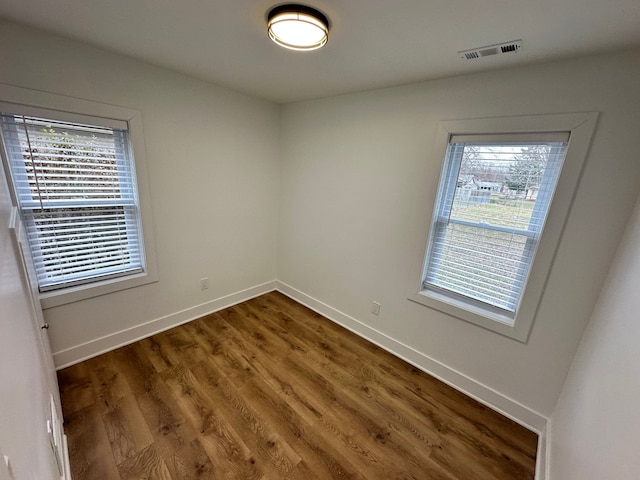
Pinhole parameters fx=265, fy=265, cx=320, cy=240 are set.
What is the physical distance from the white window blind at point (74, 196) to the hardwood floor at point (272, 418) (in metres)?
0.80

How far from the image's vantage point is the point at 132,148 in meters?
2.11

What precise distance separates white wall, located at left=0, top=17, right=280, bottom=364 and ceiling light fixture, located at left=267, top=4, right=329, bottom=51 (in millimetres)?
1354

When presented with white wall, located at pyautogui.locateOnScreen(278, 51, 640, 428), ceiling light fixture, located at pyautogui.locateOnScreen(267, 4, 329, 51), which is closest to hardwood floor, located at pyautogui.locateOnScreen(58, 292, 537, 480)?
white wall, located at pyautogui.locateOnScreen(278, 51, 640, 428)

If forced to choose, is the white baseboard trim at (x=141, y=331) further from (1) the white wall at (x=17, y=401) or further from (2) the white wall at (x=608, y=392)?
(2) the white wall at (x=608, y=392)

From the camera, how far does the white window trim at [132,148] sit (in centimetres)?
166

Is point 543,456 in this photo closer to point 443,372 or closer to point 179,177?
point 443,372

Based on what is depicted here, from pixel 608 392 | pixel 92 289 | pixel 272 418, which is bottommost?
pixel 272 418

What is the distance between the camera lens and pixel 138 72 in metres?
2.04

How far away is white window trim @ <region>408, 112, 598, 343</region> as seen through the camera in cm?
151

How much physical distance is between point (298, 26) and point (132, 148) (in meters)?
1.64

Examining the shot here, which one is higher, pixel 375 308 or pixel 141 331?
pixel 375 308

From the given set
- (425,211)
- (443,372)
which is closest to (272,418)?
(443,372)

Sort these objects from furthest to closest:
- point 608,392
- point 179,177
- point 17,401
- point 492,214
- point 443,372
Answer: point 179,177 → point 443,372 → point 492,214 → point 608,392 → point 17,401

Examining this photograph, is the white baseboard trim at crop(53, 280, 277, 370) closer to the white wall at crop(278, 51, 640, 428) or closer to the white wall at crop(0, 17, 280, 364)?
the white wall at crop(0, 17, 280, 364)
